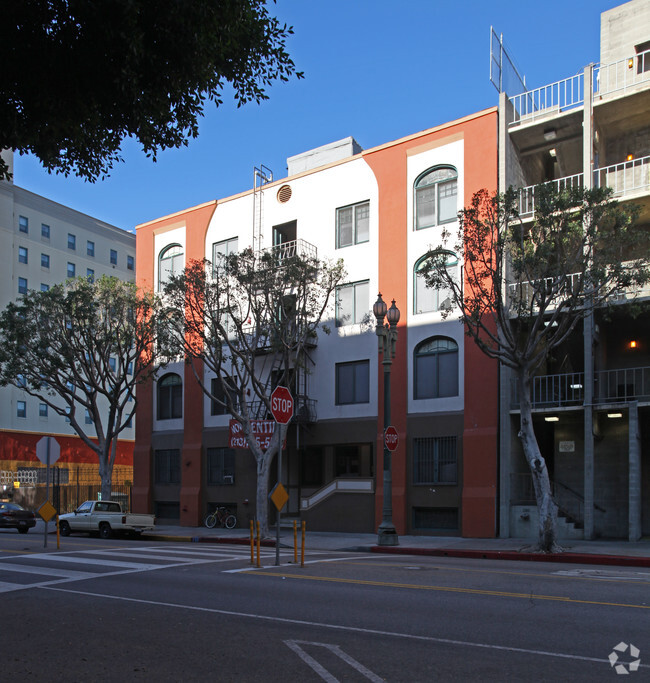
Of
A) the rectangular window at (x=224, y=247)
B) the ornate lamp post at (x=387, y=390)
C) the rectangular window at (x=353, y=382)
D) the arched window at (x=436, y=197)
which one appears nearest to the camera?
the ornate lamp post at (x=387, y=390)

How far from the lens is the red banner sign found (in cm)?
2891

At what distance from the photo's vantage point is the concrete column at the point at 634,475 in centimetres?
2162

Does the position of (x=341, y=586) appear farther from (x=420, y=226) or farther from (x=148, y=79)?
(x=420, y=226)

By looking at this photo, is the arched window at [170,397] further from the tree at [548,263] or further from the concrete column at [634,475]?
the concrete column at [634,475]

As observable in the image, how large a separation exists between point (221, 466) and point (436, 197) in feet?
46.8

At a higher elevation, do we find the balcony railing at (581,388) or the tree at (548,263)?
the tree at (548,263)

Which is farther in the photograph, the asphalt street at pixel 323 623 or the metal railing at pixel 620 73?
the metal railing at pixel 620 73

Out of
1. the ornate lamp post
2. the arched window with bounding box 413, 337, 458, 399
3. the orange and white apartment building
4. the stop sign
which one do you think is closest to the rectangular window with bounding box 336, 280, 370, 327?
the orange and white apartment building

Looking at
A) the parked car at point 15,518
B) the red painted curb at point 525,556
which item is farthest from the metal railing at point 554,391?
the parked car at point 15,518

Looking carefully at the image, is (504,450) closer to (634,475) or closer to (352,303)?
(634,475)

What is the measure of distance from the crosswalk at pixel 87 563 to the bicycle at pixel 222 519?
10994 millimetres

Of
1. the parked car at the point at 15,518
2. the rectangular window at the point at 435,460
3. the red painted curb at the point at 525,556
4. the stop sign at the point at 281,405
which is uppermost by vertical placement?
the stop sign at the point at 281,405

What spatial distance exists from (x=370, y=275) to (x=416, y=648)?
72.4ft

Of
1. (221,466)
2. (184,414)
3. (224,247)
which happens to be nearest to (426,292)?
(224,247)
